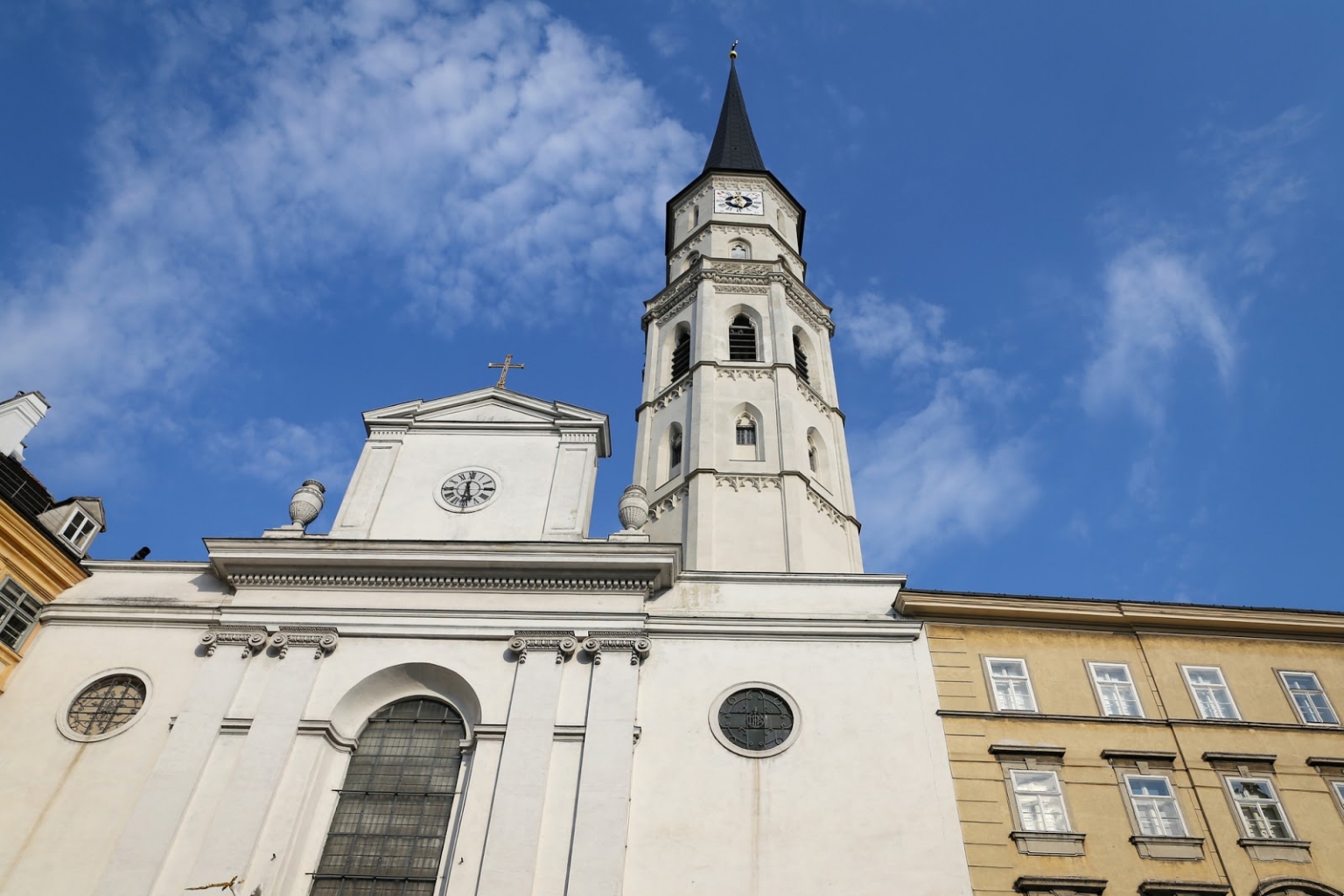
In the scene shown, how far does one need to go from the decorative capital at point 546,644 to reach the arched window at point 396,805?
5.40 ft

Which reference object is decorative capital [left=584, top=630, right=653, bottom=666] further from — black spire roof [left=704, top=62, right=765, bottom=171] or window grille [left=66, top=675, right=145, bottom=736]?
black spire roof [left=704, top=62, right=765, bottom=171]

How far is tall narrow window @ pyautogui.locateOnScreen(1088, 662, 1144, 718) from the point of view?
18.6 metres

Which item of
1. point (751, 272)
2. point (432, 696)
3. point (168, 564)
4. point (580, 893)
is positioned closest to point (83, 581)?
point (168, 564)

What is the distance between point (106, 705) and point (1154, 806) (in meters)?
18.2

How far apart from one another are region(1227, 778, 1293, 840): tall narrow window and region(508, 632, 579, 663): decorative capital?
37.4 feet

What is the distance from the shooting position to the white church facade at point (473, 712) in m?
16.7

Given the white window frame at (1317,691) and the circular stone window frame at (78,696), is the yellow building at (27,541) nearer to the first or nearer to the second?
the circular stone window frame at (78,696)

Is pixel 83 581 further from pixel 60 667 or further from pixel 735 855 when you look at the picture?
pixel 735 855

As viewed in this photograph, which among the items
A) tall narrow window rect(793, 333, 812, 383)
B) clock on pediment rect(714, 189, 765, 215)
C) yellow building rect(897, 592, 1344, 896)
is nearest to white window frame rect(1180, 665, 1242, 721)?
yellow building rect(897, 592, 1344, 896)

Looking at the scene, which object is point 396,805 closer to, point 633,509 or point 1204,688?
point 633,509

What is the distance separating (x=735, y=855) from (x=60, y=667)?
13.0 metres

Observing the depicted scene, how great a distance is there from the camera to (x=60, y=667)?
1977 cm

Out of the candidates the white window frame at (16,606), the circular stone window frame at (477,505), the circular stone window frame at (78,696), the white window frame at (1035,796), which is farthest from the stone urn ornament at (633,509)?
the white window frame at (16,606)

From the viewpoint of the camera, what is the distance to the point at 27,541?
20188 mm
